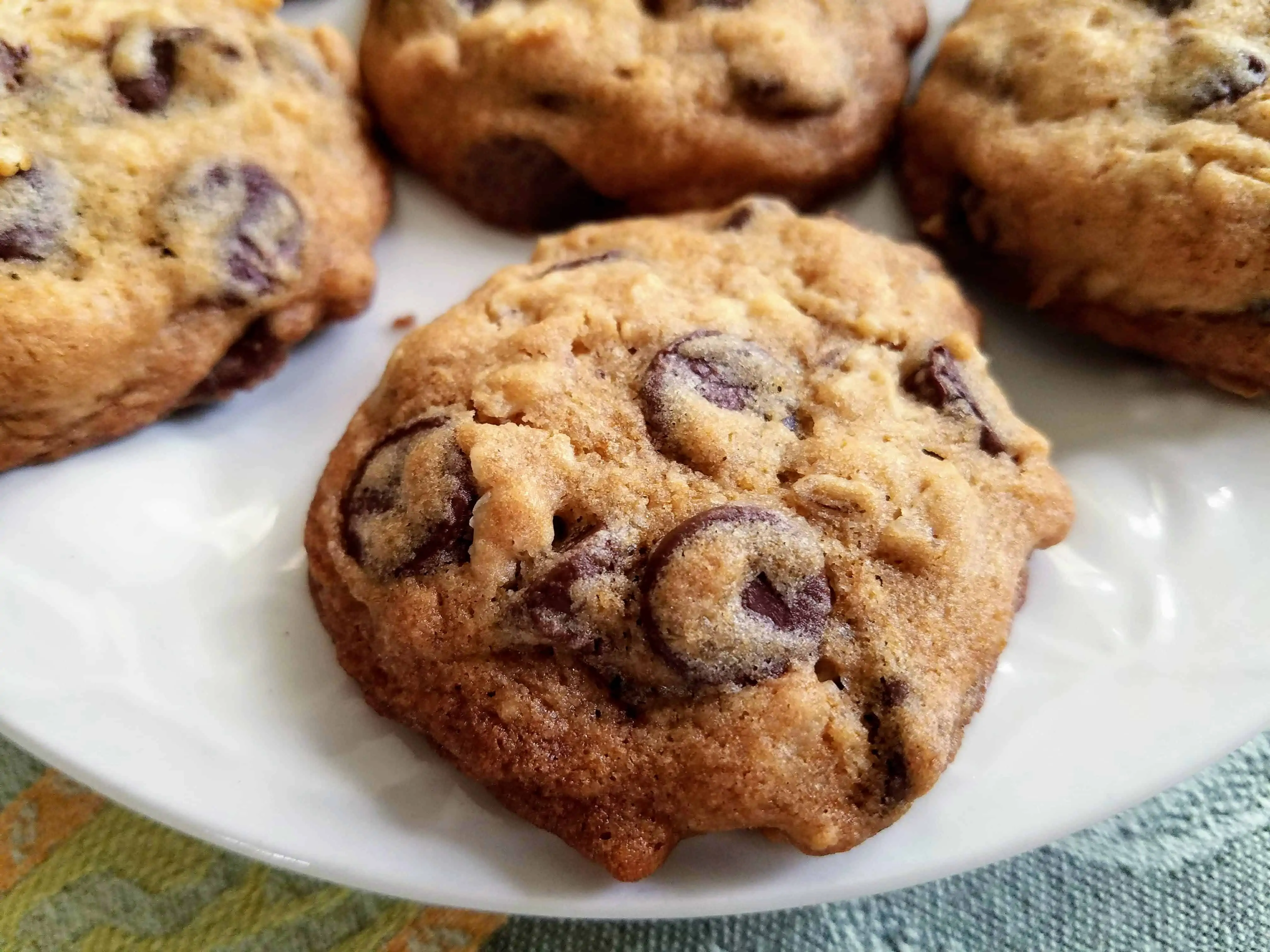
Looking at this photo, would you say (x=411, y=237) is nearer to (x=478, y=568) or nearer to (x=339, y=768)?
(x=478, y=568)

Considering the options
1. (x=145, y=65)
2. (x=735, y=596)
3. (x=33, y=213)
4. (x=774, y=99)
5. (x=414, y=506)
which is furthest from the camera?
(x=774, y=99)

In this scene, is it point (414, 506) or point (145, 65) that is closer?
point (414, 506)

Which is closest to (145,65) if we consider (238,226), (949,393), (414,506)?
(238,226)

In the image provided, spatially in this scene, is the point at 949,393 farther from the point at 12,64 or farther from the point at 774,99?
the point at 12,64

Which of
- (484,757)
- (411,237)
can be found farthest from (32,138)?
(484,757)

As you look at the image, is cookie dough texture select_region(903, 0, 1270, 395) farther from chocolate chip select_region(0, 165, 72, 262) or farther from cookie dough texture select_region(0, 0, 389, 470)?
chocolate chip select_region(0, 165, 72, 262)

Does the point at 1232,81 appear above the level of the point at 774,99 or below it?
above

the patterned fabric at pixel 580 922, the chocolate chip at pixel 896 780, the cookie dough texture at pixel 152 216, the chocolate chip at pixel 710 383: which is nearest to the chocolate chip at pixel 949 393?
the chocolate chip at pixel 710 383
